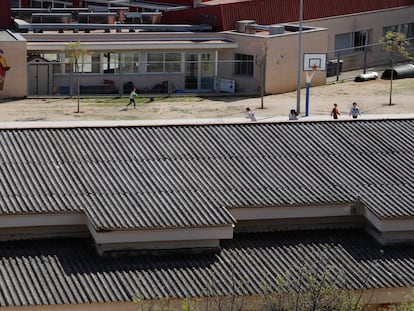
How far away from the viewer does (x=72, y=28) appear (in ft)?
204

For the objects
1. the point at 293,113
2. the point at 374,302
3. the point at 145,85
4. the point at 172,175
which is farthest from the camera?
the point at 145,85

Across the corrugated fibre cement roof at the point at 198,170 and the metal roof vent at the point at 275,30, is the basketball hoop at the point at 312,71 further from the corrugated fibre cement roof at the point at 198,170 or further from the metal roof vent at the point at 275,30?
the corrugated fibre cement roof at the point at 198,170

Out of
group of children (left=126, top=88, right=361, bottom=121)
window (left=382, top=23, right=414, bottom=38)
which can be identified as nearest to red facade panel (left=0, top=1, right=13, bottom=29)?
group of children (left=126, top=88, right=361, bottom=121)

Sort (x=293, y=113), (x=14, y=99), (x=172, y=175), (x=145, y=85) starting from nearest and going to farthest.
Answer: (x=172, y=175)
(x=293, y=113)
(x=14, y=99)
(x=145, y=85)

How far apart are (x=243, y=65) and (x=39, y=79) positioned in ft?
33.9

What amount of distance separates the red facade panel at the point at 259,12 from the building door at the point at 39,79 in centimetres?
1021

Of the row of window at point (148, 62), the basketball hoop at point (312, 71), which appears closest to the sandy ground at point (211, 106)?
the basketball hoop at point (312, 71)

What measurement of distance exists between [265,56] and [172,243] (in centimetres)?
3199

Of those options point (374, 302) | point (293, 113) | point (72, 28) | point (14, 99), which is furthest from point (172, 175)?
point (72, 28)

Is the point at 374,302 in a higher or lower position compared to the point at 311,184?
lower

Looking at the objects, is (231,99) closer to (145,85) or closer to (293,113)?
(145,85)

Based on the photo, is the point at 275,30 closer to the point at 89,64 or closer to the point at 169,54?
the point at 169,54

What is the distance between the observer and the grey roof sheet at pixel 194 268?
26328mm

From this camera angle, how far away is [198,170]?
3150cm
